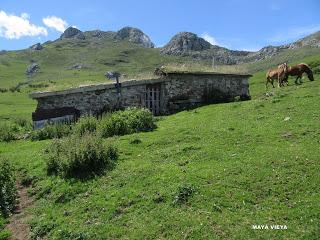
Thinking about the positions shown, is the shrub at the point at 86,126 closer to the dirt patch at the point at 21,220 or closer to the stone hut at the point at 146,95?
the stone hut at the point at 146,95

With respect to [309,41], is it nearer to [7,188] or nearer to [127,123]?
[127,123]

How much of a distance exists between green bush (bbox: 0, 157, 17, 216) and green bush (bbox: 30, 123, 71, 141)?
6636 millimetres

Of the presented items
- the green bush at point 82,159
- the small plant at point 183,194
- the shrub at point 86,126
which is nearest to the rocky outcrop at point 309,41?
the shrub at point 86,126

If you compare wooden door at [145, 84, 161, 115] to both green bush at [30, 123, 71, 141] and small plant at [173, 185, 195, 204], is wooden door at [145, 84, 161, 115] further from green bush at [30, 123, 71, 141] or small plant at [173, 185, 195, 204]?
small plant at [173, 185, 195, 204]

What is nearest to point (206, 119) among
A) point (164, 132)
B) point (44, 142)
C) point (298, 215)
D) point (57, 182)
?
point (164, 132)

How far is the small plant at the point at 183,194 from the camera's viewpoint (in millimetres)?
13891

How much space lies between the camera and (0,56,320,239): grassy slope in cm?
1252

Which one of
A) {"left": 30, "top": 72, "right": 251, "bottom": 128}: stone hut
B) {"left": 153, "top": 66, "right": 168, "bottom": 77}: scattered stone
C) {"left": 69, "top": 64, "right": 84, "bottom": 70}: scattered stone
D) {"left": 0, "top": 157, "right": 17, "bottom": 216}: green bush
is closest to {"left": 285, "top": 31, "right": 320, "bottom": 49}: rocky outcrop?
{"left": 69, "top": 64, "right": 84, "bottom": 70}: scattered stone

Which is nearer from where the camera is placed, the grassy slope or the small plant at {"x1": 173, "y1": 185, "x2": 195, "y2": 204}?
the grassy slope

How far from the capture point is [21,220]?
49.5ft

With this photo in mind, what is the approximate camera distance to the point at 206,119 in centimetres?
2514

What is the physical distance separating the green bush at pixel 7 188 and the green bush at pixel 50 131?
21.8 ft

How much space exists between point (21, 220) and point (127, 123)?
10.1 m

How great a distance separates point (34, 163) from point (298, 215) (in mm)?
12163
